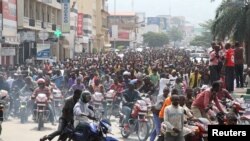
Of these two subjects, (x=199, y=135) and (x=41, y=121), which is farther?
(x=41, y=121)

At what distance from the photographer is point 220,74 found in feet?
62.2

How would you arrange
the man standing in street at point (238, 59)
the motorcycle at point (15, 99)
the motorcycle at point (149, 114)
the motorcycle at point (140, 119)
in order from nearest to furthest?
the motorcycle at point (140, 119), the motorcycle at point (149, 114), the man standing in street at point (238, 59), the motorcycle at point (15, 99)

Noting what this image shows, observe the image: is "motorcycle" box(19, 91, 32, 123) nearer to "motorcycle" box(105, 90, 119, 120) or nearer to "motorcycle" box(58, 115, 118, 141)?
"motorcycle" box(105, 90, 119, 120)

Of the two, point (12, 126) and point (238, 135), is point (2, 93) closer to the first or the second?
point (12, 126)

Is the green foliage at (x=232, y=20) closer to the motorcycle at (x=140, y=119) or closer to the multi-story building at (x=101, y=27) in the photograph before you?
the motorcycle at (x=140, y=119)

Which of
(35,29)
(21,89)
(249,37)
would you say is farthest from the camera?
(35,29)

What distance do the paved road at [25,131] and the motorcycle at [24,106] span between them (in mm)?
208

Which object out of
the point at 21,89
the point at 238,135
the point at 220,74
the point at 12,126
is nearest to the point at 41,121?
the point at 12,126

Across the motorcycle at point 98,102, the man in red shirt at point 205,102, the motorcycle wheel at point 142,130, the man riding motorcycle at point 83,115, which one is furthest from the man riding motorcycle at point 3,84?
the man in red shirt at point 205,102

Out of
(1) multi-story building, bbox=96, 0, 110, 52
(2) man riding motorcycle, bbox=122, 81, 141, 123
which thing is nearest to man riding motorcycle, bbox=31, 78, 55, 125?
(2) man riding motorcycle, bbox=122, 81, 141, 123

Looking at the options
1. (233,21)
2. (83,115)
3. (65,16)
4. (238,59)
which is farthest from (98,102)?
(65,16)

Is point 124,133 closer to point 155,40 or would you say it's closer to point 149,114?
point 149,114

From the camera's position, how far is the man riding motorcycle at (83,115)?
11398 mm

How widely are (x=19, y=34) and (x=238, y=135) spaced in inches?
1662
